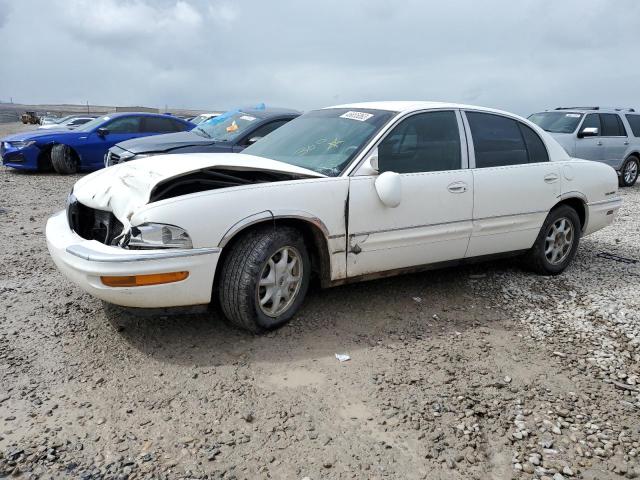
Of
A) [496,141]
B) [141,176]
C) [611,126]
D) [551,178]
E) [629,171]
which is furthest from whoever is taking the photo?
[629,171]

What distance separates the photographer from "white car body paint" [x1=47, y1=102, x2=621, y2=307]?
3135mm

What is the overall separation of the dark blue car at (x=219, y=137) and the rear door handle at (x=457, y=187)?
13.7 feet

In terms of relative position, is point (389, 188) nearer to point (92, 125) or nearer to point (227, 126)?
point (227, 126)

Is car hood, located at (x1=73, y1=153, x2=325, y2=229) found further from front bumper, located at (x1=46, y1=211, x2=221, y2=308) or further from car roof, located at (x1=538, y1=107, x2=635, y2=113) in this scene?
car roof, located at (x1=538, y1=107, x2=635, y2=113)

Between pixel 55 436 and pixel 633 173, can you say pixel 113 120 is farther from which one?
pixel 633 173

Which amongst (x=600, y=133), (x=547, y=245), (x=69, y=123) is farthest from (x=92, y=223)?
(x=69, y=123)

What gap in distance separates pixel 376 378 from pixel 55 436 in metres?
1.70

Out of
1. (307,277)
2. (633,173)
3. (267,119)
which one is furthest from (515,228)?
(633,173)

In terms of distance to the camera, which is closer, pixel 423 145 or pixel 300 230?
pixel 300 230

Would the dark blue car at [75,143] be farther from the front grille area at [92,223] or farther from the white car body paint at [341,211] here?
the front grille area at [92,223]

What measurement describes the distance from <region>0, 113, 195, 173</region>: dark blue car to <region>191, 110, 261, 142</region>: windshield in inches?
135

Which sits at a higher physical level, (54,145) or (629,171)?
(54,145)

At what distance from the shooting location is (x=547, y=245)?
506 cm

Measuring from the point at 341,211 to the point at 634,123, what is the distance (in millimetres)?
12176
